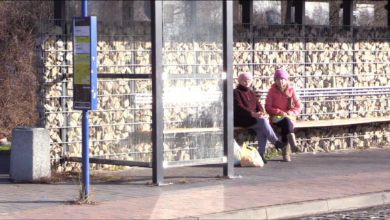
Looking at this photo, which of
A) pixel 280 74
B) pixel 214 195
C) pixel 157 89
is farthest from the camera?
pixel 280 74

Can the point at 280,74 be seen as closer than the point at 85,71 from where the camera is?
No

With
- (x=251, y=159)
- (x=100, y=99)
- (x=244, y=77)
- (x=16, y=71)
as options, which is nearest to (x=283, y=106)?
(x=244, y=77)

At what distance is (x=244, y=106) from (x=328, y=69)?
8.45ft

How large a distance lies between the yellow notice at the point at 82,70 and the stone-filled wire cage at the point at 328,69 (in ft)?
15.4

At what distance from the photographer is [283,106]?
1185 centimetres

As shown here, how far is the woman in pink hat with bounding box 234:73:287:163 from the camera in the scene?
11.4 meters

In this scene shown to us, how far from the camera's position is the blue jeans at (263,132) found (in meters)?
11.4

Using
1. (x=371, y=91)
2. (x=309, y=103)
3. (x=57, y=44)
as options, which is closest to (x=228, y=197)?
(x=57, y=44)

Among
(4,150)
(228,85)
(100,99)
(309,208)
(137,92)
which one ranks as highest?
(228,85)

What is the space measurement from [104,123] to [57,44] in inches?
50.6

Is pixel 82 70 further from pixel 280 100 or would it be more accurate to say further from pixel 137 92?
pixel 280 100

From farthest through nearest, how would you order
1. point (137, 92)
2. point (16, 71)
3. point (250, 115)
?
point (16, 71)
point (250, 115)
point (137, 92)

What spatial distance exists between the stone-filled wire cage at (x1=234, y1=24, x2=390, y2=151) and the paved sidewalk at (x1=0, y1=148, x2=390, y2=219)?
2.20 meters

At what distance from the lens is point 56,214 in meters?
7.30
